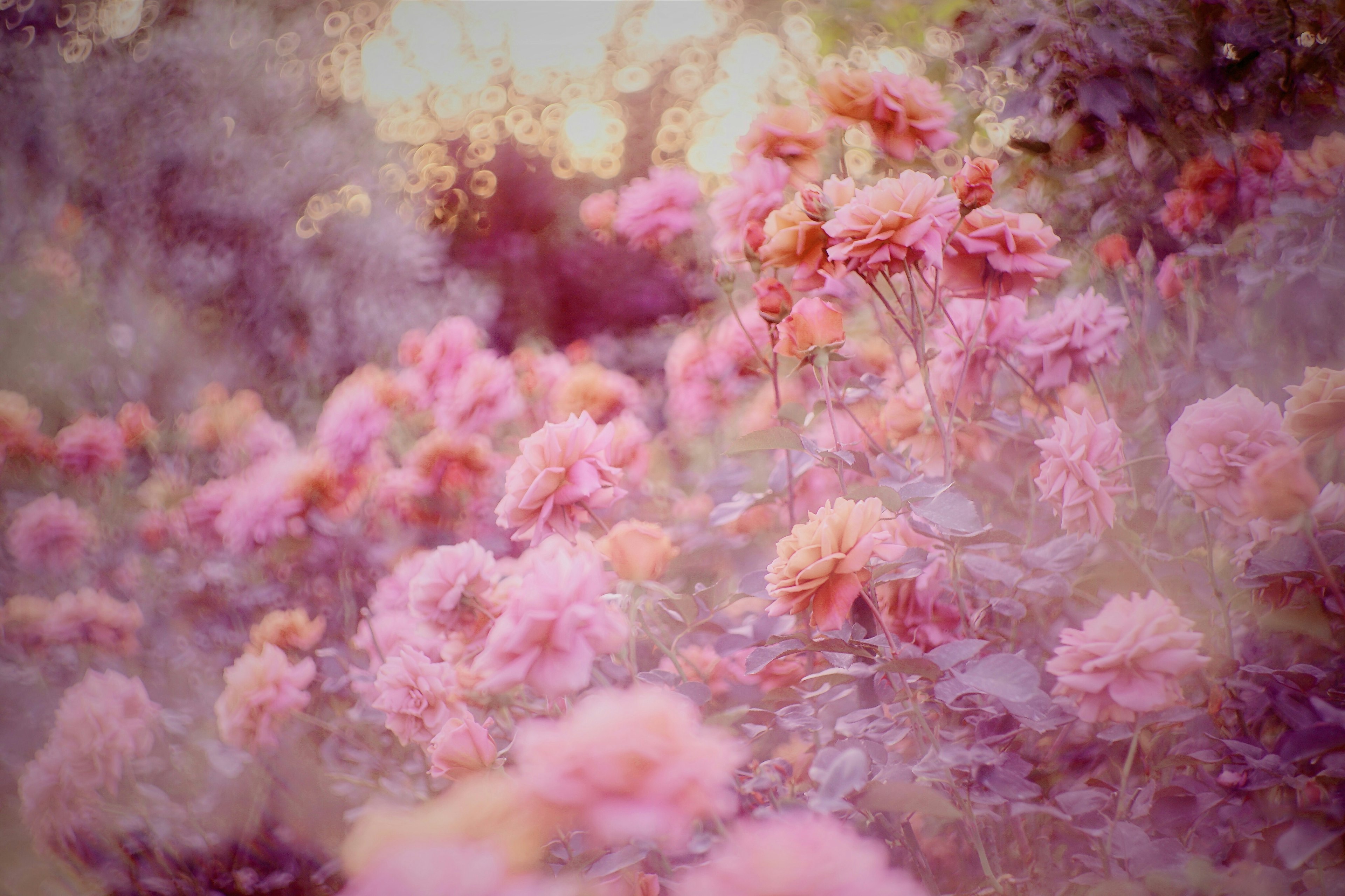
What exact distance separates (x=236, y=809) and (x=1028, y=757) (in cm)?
148

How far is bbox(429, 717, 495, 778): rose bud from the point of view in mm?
759

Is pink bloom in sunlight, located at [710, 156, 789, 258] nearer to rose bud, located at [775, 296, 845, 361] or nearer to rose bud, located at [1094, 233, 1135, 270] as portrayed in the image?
rose bud, located at [775, 296, 845, 361]

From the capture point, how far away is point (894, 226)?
71 centimetres

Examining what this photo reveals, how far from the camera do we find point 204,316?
2.53 metres

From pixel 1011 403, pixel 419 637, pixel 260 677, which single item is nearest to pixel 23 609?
pixel 260 677

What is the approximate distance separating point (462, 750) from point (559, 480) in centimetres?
31

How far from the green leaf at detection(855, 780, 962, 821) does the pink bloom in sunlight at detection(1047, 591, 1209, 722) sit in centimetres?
15

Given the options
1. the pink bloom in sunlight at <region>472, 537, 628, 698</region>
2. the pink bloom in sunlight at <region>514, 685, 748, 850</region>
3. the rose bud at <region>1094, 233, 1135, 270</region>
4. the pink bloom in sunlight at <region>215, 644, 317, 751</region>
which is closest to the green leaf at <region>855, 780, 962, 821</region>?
the pink bloom in sunlight at <region>514, 685, 748, 850</region>

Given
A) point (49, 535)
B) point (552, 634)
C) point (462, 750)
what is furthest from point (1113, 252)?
point (49, 535)

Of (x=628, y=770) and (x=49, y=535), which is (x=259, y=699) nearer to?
(x=628, y=770)

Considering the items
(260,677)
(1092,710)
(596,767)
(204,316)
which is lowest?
(260,677)

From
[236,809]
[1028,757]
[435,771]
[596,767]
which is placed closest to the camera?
[596,767]

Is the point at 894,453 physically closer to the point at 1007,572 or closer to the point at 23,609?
the point at 1007,572

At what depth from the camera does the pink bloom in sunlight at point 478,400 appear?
1.54 metres
